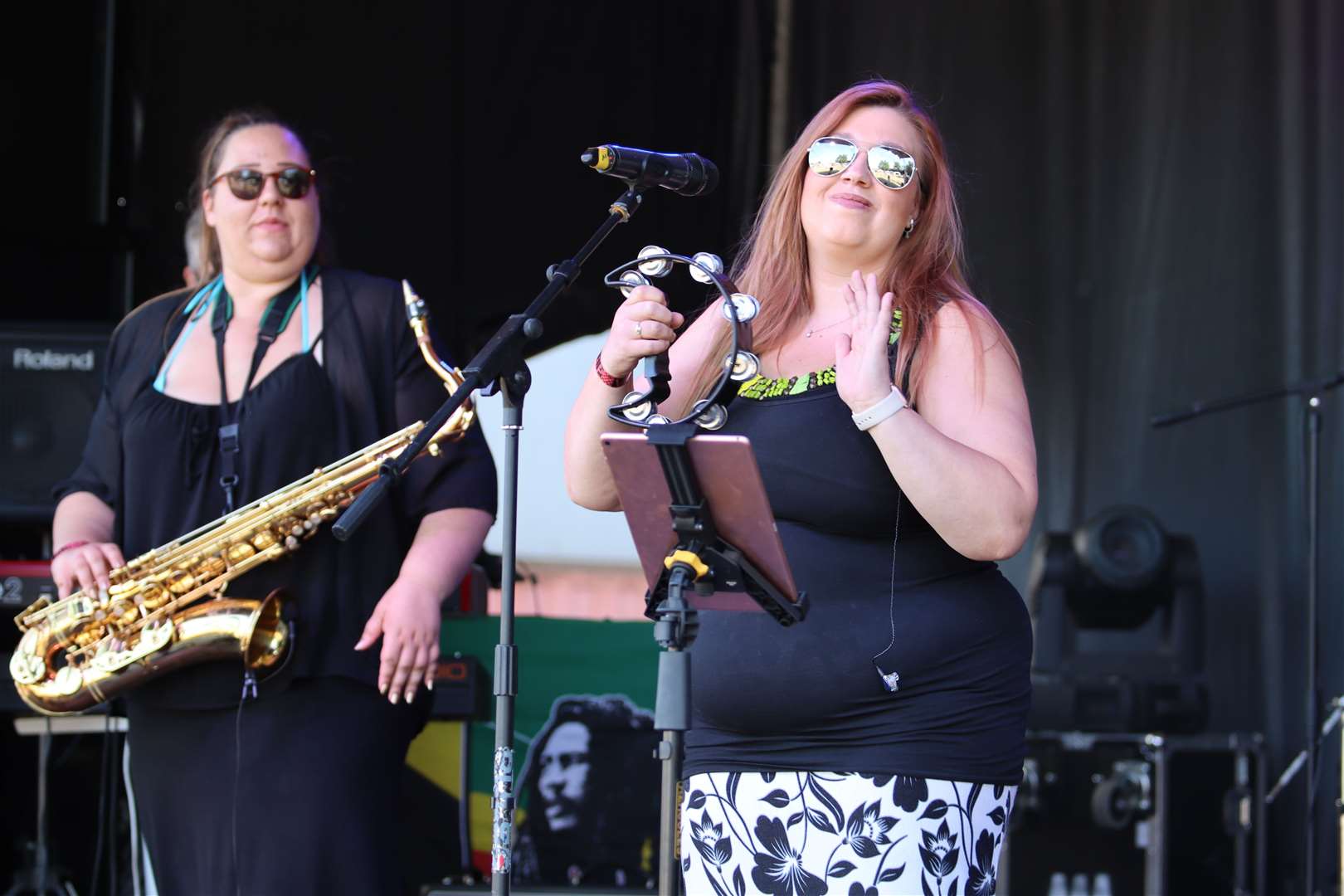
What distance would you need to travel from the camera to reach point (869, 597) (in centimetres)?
242

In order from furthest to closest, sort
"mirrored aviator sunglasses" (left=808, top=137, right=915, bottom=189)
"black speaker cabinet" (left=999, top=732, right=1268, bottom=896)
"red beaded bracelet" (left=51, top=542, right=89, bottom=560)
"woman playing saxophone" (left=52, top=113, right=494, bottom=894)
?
"black speaker cabinet" (left=999, top=732, right=1268, bottom=896), "red beaded bracelet" (left=51, top=542, right=89, bottom=560), "woman playing saxophone" (left=52, top=113, right=494, bottom=894), "mirrored aviator sunglasses" (left=808, top=137, right=915, bottom=189)

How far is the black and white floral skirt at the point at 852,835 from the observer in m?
2.31

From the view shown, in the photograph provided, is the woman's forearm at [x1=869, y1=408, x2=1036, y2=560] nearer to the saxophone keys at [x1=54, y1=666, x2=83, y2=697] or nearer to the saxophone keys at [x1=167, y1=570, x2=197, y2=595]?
the saxophone keys at [x1=167, y1=570, x2=197, y2=595]

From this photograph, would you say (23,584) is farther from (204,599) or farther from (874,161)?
(874,161)

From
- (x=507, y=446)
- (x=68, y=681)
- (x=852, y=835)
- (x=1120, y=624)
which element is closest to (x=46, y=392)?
(x=68, y=681)

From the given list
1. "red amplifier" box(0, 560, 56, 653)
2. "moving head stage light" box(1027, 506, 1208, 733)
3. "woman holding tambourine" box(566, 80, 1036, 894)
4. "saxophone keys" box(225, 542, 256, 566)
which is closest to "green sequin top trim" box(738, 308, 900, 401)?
"woman holding tambourine" box(566, 80, 1036, 894)

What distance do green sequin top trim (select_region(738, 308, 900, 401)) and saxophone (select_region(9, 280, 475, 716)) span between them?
94 cm

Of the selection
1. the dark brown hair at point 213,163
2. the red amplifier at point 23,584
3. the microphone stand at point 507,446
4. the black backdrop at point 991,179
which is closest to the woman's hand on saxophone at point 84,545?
the dark brown hair at point 213,163

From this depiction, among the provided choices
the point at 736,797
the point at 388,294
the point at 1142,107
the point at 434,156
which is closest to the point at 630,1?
the point at 434,156

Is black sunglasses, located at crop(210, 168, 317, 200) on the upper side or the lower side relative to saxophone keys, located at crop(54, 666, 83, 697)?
upper

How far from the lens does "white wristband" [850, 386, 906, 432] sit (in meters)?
2.26

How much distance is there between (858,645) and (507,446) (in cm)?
68

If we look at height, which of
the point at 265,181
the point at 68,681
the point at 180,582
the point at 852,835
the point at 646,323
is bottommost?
the point at 852,835

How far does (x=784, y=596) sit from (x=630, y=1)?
14.6 ft
